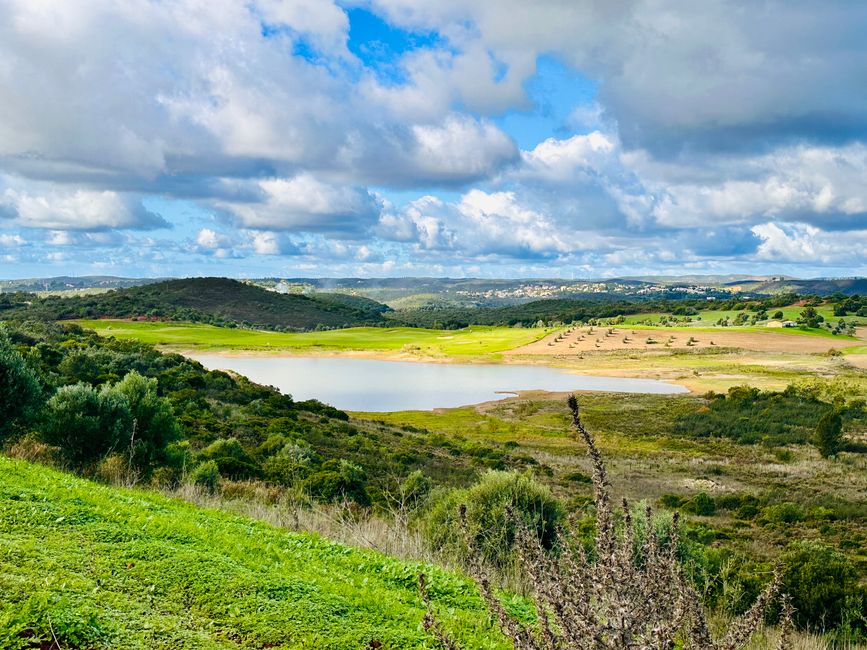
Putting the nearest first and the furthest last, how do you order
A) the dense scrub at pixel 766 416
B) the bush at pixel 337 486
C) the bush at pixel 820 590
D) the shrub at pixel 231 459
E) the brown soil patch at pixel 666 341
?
the bush at pixel 820 590 < the bush at pixel 337 486 < the shrub at pixel 231 459 < the dense scrub at pixel 766 416 < the brown soil patch at pixel 666 341

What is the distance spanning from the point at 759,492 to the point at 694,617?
2600 cm

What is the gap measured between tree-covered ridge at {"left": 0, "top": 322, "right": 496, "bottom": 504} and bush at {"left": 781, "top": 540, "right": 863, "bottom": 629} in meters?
10.1

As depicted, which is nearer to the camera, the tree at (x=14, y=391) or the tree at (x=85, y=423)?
the tree at (x=14, y=391)

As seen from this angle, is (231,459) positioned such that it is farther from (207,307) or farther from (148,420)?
(207,307)

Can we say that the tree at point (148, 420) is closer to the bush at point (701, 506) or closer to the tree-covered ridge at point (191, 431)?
the tree-covered ridge at point (191, 431)

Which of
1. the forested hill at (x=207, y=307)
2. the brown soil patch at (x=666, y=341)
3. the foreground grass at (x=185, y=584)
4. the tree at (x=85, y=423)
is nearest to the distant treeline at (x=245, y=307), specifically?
the forested hill at (x=207, y=307)

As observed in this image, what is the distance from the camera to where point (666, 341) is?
90.7 metres

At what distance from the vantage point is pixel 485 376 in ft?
249

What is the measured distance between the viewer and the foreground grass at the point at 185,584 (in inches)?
172

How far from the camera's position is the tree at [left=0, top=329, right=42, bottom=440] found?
12898 mm

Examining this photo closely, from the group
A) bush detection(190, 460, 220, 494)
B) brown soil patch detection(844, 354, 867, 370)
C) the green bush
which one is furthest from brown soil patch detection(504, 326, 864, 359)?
bush detection(190, 460, 220, 494)

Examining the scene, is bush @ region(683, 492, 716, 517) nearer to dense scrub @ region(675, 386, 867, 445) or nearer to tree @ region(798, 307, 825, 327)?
dense scrub @ region(675, 386, 867, 445)

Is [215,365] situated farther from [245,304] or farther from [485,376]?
[245,304]

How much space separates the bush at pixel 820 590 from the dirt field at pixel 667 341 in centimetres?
7679
